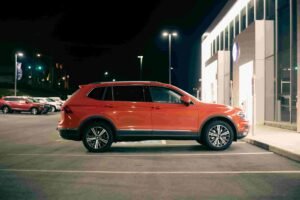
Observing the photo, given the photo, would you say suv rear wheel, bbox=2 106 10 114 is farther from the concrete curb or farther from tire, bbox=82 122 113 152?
tire, bbox=82 122 113 152

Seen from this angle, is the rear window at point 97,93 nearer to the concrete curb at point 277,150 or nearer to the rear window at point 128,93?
the rear window at point 128,93

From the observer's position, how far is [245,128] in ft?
43.3

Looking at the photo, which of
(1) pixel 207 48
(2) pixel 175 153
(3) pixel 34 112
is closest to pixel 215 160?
(2) pixel 175 153

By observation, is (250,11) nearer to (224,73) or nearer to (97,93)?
(224,73)

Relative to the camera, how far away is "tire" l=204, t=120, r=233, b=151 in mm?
12859

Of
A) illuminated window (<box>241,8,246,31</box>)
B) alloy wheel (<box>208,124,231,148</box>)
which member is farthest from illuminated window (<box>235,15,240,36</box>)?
alloy wheel (<box>208,124,231,148</box>)

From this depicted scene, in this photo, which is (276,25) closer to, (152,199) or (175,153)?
(175,153)

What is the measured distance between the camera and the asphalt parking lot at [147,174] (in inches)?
270

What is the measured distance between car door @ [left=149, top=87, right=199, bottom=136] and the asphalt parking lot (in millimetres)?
574

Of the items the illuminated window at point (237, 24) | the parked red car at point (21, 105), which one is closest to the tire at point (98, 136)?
the illuminated window at point (237, 24)

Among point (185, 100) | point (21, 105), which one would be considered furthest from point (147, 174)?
point (21, 105)

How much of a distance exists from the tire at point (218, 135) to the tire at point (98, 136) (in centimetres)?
262

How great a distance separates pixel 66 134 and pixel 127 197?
6393mm

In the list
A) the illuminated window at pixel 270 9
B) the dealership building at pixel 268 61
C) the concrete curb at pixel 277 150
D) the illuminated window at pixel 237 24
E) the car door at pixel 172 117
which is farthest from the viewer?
the illuminated window at pixel 237 24
